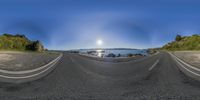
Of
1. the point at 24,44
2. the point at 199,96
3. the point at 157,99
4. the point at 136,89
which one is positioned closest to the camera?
the point at 157,99

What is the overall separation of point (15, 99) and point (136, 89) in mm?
5237

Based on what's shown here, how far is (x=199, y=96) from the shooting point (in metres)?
10.3

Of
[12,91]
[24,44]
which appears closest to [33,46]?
[24,44]

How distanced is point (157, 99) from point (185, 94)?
1702 mm

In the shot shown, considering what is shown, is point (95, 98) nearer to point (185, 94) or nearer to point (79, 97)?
point (79, 97)

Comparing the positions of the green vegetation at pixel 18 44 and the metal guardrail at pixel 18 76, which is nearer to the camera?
the metal guardrail at pixel 18 76

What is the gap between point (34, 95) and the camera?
10.6 meters

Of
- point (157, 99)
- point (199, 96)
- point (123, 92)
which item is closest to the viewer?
point (157, 99)

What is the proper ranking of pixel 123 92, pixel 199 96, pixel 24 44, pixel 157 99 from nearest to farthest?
pixel 157 99
pixel 199 96
pixel 123 92
pixel 24 44

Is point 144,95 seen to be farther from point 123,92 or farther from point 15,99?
point 15,99

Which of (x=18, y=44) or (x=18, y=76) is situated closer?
(x=18, y=76)

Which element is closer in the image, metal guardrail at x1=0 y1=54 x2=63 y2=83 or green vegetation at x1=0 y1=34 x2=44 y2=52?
metal guardrail at x1=0 y1=54 x2=63 y2=83

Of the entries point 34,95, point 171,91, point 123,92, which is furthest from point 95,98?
point 171,91

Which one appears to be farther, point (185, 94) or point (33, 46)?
point (33, 46)
